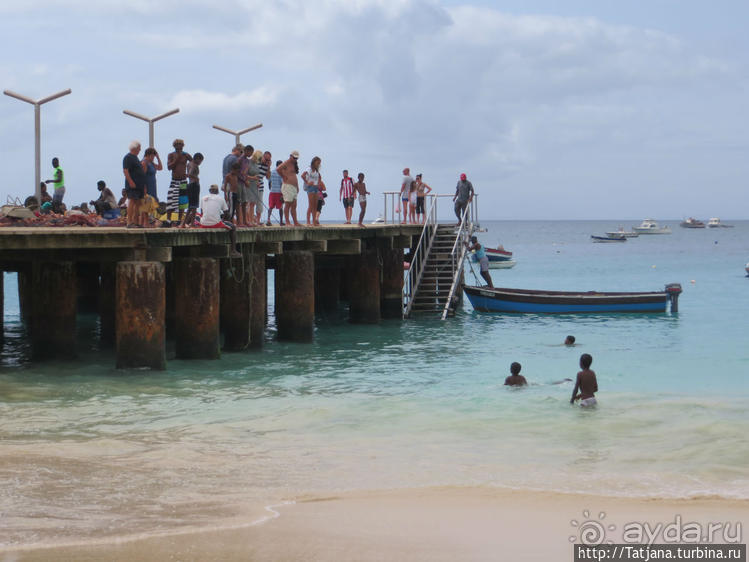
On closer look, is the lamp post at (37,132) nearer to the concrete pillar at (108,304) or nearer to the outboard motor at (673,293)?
the concrete pillar at (108,304)

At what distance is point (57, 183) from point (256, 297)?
6680 millimetres

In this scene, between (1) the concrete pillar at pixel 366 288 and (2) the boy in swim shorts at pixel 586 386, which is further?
(1) the concrete pillar at pixel 366 288

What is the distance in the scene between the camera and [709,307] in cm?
Result: 3881

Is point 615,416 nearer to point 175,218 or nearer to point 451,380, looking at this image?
point 451,380

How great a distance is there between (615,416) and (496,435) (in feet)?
7.67

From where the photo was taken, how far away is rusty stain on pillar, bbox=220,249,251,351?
20.1 m

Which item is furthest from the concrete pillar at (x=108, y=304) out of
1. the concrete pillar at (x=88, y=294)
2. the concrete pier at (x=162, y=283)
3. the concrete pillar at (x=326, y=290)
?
the concrete pillar at (x=326, y=290)

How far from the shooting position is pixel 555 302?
31.0 meters

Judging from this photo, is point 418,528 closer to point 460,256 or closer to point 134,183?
point 134,183

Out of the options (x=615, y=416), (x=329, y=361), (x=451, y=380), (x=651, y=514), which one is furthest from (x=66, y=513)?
(x=329, y=361)

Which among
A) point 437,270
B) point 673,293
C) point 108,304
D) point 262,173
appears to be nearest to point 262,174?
point 262,173

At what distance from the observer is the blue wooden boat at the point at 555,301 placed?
3078 centimetres

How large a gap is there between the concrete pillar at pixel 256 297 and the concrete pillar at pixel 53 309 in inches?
148

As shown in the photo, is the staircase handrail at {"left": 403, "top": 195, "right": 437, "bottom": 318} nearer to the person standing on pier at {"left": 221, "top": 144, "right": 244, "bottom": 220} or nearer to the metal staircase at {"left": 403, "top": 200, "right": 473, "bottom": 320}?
the metal staircase at {"left": 403, "top": 200, "right": 473, "bottom": 320}
